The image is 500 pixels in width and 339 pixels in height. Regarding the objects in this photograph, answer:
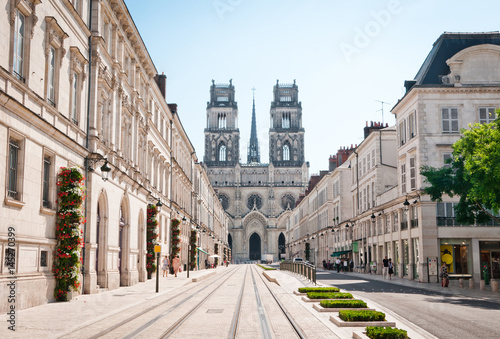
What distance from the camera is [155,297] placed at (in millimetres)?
22562

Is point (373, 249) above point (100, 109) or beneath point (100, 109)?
beneath

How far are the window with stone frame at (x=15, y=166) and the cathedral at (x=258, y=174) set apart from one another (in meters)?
132

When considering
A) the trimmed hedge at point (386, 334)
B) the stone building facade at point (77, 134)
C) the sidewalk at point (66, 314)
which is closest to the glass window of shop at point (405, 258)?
the stone building facade at point (77, 134)

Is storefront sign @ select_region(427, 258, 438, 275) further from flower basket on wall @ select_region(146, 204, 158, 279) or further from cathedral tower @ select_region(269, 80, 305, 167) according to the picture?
cathedral tower @ select_region(269, 80, 305, 167)

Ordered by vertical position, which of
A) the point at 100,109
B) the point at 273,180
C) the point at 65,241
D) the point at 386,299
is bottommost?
the point at 386,299

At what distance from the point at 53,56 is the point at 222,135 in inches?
5474

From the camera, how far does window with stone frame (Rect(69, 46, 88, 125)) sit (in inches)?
824

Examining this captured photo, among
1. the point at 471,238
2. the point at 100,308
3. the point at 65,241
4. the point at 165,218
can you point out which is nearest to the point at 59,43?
the point at 65,241

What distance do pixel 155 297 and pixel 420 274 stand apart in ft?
72.5

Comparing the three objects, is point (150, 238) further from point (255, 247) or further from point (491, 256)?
point (255, 247)

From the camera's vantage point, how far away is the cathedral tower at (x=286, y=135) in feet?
513

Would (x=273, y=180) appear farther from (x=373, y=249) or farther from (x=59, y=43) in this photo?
(x=59, y=43)

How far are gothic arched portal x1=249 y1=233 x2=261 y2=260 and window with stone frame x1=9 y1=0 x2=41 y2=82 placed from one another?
136 metres

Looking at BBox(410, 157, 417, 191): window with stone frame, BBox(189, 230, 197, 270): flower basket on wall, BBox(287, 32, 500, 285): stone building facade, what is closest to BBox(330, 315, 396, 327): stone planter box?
BBox(287, 32, 500, 285): stone building facade
